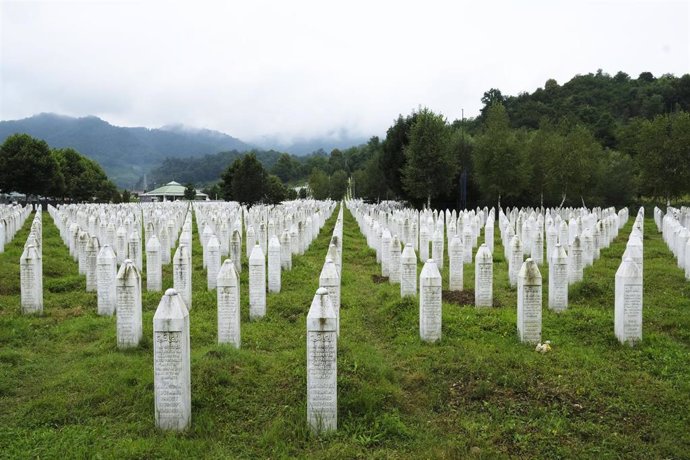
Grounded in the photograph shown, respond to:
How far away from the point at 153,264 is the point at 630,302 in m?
10.1

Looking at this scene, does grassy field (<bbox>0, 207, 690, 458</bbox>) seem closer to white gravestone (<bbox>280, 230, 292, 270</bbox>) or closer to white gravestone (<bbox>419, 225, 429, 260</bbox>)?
white gravestone (<bbox>280, 230, 292, 270</bbox>)

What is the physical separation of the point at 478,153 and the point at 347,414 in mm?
34765

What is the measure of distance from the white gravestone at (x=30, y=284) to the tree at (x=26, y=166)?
4242cm

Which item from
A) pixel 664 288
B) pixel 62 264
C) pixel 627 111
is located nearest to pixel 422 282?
pixel 664 288

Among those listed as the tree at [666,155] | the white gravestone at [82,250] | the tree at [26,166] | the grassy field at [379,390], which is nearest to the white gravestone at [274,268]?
the grassy field at [379,390]

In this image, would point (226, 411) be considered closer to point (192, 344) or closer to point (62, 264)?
point (192, 344)

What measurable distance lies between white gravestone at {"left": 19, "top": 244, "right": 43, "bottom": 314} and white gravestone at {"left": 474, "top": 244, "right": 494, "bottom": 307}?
888 cm

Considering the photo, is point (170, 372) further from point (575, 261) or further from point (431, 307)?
point (575, 261)

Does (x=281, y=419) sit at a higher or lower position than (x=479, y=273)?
lower

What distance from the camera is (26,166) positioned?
156ft

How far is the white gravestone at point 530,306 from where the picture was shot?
854 cm

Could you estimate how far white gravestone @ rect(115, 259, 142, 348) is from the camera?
862 centimetres

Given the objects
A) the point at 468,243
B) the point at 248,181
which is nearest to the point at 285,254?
the point at 468,243

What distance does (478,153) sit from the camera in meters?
39.0
